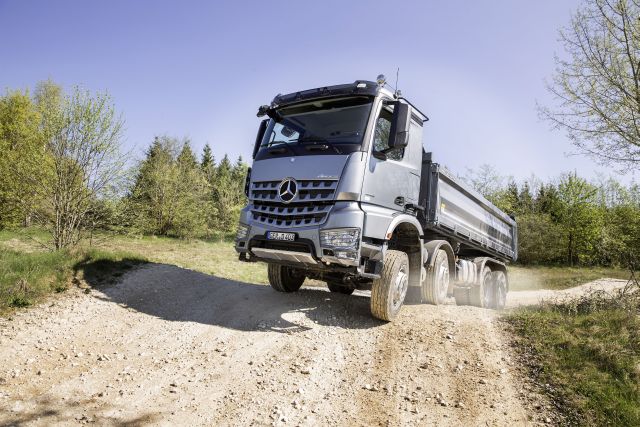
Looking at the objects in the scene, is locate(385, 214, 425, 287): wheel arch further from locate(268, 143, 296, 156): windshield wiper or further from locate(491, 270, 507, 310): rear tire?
locate(491, 270, 507, 310): rear tire

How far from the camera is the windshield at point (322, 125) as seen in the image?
5.30 metres

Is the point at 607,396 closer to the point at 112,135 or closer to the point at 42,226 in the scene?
the point at 112,135

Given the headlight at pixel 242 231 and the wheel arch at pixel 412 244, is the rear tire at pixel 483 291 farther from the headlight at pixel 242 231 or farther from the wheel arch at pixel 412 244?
the headlight at pixel 242 231

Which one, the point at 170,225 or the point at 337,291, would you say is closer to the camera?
the point at 337,291

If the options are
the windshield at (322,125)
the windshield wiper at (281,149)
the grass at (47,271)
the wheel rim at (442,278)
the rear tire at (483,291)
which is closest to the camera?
the windshield at (322,125)

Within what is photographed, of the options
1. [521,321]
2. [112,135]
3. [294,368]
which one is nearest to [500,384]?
[521,321]

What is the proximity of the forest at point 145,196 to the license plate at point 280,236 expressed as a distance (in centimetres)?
620

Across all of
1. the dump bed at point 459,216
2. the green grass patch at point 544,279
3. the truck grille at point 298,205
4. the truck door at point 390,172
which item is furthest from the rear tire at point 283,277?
the green grass patch at point 544,279

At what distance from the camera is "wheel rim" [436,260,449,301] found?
6891 millimetres

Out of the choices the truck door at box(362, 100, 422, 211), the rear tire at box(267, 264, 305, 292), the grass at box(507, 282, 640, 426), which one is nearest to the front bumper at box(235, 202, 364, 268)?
the truck door at box(362, 100, 422, 211)

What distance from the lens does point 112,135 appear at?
11539 millimetres

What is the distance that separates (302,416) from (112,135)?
37.1 feet

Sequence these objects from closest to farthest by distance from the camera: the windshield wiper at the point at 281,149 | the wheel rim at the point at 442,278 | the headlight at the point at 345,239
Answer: the headlight at the point at 345,239, the windshield wiper at the point at 281,149, the wheel rim at the point at 442,278

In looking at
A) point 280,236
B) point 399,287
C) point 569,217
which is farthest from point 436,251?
Result: point 569,217
